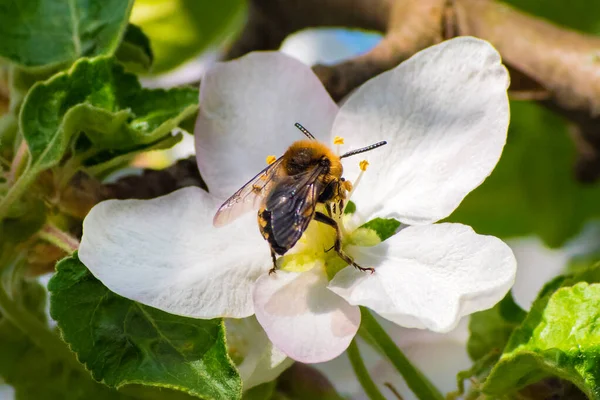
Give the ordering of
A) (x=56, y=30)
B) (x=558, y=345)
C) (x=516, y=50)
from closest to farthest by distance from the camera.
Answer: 1. (x=558, y=345)
2. (x=56, y=30)
3. (x=516, y=50)

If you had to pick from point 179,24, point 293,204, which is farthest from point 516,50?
point 179,24

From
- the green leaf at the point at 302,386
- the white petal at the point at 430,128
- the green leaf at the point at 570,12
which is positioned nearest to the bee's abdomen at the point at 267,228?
the white petal at the point at 430,128

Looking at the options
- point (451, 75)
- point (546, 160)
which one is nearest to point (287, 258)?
point (451, 75)

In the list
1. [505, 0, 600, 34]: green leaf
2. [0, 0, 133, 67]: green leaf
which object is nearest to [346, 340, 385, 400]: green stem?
[0, 0, 133, 67]: green leaf

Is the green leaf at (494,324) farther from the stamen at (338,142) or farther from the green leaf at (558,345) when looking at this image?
the stamen at (338,142)

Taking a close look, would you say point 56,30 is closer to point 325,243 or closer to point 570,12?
point 325,243

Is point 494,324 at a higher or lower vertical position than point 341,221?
lower

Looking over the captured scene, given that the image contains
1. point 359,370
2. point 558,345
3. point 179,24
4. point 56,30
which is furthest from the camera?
point 179,24
